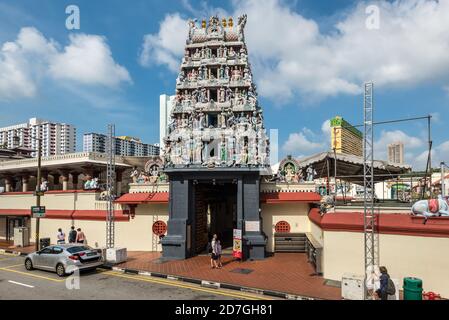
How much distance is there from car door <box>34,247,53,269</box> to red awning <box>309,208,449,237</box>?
13682mm

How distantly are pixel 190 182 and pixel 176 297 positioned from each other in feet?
27.8

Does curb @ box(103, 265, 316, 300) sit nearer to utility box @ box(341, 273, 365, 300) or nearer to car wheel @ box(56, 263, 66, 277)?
utility box @ box(341, 273, 365, 300)

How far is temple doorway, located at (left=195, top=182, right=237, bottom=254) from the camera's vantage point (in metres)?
20.9

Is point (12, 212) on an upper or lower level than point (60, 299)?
upper

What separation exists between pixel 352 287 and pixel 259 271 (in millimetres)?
5370

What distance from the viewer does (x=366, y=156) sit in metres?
12.3

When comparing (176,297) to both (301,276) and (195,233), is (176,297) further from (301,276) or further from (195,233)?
(195,233)

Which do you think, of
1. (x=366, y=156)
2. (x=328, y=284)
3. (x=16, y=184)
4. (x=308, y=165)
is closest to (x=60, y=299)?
(x=328, y=284)

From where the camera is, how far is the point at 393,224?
12.6m

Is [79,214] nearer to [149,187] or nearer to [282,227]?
[149,187]

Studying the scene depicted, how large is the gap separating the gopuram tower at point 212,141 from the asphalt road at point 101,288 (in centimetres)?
452

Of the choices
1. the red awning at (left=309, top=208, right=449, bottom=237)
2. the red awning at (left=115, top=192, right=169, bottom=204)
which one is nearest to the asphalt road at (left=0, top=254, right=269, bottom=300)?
the red awning at (left=309, top=208, right=449, bottom=237)

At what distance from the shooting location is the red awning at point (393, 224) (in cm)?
1167

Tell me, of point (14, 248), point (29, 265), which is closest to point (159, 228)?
point (29, 265)
